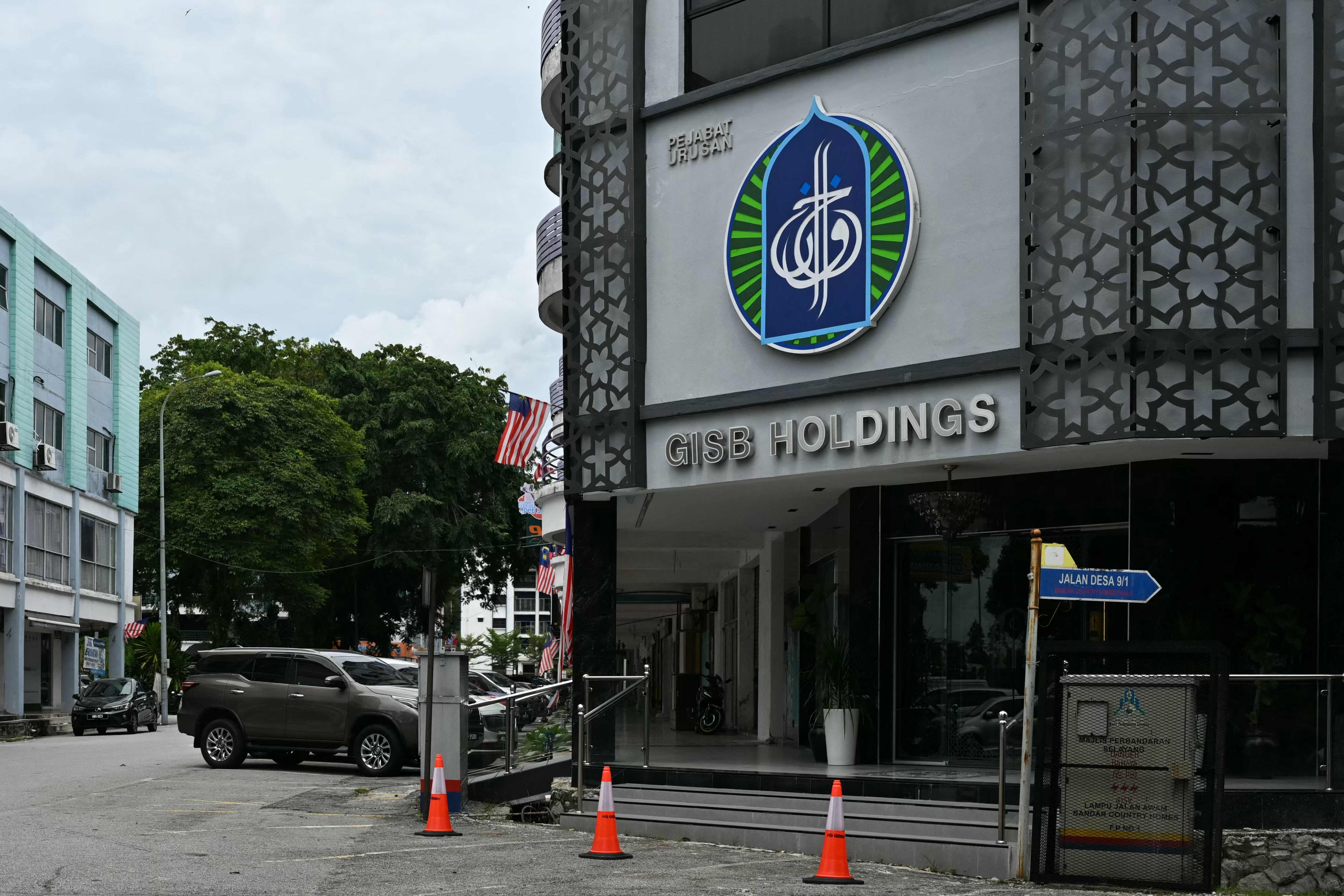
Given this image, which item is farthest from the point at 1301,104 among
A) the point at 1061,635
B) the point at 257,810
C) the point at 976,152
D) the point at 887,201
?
the point at 257,810

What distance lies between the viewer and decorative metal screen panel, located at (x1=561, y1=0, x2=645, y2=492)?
16641 millimetres

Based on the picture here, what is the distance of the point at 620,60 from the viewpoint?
17031 mm

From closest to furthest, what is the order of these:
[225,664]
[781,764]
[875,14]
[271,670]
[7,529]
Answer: [875,14] → [781,764] → [271,670] → [225,664] → [7,529]

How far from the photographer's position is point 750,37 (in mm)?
16531

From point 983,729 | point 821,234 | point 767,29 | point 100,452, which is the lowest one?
point 983,729

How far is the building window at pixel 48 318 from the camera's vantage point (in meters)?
41.9

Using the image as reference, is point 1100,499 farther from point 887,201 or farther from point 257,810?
point 257,810

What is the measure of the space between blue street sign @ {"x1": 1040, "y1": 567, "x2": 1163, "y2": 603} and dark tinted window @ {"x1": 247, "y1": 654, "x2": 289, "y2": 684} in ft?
48.3

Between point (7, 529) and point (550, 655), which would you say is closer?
point (550, 655)

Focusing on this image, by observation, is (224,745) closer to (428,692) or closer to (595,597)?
(428,692)

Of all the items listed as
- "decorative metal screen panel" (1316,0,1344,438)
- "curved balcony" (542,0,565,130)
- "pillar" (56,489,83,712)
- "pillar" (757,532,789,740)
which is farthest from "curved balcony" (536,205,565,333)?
"pillar" (56,489,83,712)

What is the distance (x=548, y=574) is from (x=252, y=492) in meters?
15.9

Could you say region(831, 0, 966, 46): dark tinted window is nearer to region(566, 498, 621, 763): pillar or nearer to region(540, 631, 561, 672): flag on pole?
region(566, 498, 621, 763): pillar

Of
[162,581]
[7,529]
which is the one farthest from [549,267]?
[162,581]
